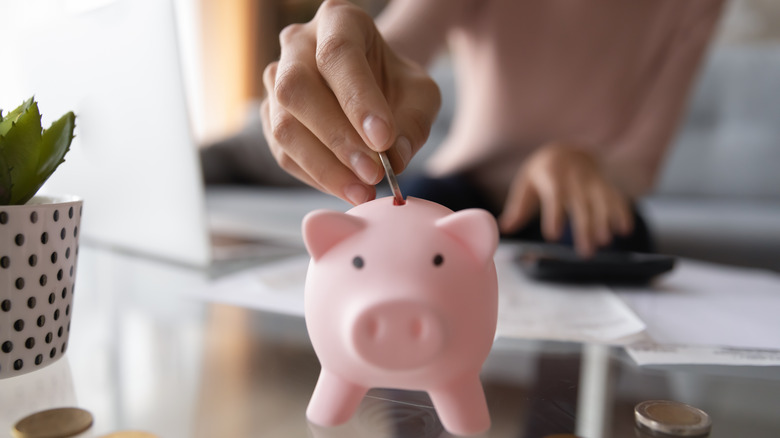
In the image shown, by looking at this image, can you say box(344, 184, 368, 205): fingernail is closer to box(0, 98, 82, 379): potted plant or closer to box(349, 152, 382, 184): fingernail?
box(349, 152, 382, 184): fingernail

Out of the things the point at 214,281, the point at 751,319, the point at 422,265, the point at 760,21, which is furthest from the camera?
the point at 760,21

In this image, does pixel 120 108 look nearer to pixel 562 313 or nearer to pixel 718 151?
pixel 562 313

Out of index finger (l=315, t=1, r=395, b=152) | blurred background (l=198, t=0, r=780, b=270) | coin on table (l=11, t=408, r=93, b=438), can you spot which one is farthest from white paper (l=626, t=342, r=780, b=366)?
blurred background (l=198, t=0, r=780, b=270)

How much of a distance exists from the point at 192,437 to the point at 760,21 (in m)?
2.54

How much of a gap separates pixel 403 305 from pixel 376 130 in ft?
0.39

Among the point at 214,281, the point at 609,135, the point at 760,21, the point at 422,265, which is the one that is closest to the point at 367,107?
the point at 422,265

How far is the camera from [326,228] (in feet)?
1.05

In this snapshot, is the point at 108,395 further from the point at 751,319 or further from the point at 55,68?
the point at 751,319

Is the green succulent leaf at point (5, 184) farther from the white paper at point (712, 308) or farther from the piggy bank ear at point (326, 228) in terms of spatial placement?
the white paper at point (712, 308)

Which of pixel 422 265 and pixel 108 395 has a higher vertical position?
pixel 422 265

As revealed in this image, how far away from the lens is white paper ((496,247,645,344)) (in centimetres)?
51

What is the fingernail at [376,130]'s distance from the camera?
0.35m

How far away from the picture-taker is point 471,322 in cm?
31

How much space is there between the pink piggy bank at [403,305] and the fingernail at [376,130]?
42mm
